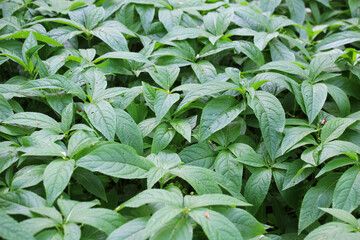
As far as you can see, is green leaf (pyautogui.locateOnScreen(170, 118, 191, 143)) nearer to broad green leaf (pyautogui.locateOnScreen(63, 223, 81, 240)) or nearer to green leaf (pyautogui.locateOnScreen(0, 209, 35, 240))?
broad green leaf (pyautogui.locateOnScreen(63, 223, 81, 240))

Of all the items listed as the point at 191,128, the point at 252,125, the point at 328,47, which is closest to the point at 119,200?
the point at 191,128

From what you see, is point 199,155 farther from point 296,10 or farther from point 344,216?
point 296,10

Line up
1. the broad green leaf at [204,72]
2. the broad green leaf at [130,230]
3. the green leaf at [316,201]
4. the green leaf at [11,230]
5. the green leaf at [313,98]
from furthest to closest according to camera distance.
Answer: the broad green leaf at [204,72], the green leaf at [313,98], the green leaf at [316,201], the broad green leaf at [130,230], the green leaf at [11,230]

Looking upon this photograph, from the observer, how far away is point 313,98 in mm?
1842

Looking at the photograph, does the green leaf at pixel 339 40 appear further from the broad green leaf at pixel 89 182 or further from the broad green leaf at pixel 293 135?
the broad green leaf at pixel 89 182

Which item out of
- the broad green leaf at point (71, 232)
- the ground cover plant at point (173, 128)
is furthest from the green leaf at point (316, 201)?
the broad green leaf at point (71, 232)

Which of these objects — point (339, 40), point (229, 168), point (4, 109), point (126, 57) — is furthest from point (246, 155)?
point (339, 40)

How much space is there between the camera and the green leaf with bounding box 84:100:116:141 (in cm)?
162

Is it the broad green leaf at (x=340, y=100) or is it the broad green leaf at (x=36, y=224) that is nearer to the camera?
A: the broad green leaf at (x=36, y=224)

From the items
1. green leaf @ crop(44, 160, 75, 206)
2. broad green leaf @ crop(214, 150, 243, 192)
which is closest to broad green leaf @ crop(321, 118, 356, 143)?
broad green leaf @ crop(214, 150, 243, 192)

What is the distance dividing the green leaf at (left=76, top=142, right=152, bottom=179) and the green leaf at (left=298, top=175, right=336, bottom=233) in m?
0.73

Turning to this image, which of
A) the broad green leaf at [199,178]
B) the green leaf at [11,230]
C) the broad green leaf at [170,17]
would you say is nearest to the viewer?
the green leaf at [11,230]

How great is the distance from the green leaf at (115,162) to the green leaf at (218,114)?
366mm

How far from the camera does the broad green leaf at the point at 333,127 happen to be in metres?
1.68
